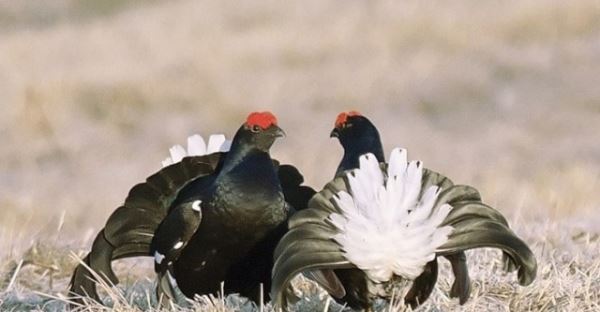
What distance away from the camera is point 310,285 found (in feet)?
14.4

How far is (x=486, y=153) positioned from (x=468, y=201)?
768cm

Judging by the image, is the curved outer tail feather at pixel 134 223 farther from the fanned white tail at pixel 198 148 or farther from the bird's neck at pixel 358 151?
the bird's neck at pixel 358 151

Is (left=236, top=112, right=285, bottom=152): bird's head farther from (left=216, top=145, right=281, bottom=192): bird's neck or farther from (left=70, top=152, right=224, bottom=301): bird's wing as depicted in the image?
(left=70, top=152, right=224, bottom=301): bird's wing

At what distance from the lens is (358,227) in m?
3.30

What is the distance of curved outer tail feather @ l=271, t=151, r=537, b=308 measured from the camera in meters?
3.33

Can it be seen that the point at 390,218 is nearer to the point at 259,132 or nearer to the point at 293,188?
the point at 259,132

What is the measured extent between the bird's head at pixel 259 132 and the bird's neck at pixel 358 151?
384 mm

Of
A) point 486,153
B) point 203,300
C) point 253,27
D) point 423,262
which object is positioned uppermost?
point 253,27

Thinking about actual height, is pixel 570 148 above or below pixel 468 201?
above

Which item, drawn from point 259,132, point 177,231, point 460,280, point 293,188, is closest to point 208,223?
point 177,231

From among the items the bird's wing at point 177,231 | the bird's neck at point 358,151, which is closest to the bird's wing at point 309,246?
the bird's wing at point 177,231

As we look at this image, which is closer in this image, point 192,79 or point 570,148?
point 570,148

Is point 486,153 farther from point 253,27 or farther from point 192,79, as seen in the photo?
point 253,27

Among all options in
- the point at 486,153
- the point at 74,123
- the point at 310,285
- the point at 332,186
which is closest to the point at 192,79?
the point at 74,123
